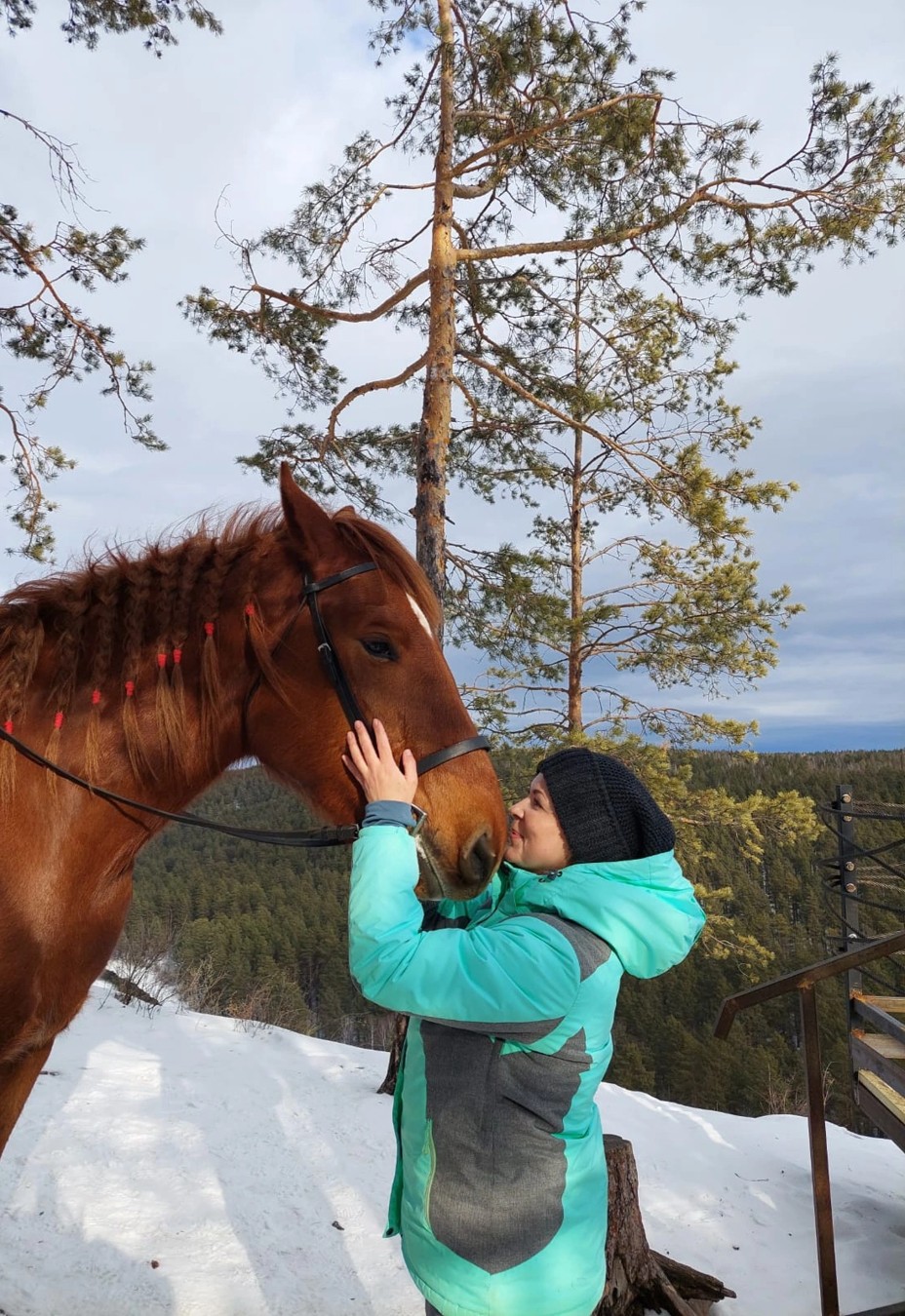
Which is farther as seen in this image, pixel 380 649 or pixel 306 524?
pixel 306 524

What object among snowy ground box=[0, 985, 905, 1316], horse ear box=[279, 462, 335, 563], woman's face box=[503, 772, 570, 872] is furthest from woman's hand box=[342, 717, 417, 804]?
snowy ground box=[0, 985, 905, 1316]

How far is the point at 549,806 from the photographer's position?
169 cm

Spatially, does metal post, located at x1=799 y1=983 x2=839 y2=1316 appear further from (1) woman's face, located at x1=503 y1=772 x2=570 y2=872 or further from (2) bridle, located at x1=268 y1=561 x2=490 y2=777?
(2) bridle, located at x1=268 y1=561 x2=490 y2=777

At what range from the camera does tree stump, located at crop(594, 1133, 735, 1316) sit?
3.34 metres

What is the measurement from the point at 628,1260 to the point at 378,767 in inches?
133

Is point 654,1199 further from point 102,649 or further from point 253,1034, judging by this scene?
point 102,649

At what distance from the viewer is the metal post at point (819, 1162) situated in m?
3.29

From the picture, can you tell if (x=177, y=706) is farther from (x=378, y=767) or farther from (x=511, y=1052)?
(x=511, y=1052)

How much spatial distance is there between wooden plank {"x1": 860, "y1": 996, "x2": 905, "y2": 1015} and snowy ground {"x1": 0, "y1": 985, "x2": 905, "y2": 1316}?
4.57 feet

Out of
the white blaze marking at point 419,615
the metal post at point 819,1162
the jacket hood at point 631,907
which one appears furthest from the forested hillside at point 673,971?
the white blaze marking at point 419,615

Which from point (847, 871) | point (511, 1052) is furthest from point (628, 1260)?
point (847, 871)

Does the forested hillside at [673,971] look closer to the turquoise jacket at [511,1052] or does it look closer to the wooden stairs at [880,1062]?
the wooden stairs at [880,1062]

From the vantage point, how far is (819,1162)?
3.40m

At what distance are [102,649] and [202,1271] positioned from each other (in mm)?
3510
